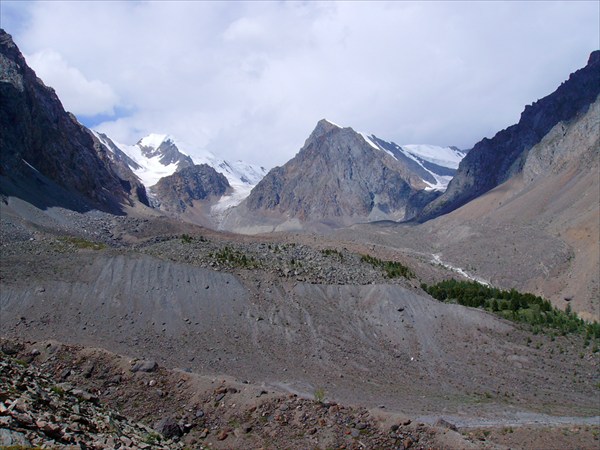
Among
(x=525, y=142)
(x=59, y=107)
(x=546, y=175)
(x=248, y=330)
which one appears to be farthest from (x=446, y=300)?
(x=525, y=142)

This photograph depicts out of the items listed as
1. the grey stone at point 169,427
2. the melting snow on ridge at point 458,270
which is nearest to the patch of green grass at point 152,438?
the grey stone at point 169,427

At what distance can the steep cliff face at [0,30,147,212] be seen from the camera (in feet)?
311

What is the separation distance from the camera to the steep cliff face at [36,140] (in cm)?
9478

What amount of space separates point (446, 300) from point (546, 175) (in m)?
100

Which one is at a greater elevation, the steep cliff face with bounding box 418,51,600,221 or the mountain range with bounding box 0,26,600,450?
the steep cliff face with bounding box 418,51,600,221

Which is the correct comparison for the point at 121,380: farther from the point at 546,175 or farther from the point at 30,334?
the point at 546,175

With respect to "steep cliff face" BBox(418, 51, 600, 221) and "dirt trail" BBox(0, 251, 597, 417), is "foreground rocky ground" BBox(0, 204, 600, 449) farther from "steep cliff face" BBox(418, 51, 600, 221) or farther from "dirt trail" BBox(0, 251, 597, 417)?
"steep cliff face" BBox(418, 51, 600, 221)

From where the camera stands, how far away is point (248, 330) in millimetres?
41750

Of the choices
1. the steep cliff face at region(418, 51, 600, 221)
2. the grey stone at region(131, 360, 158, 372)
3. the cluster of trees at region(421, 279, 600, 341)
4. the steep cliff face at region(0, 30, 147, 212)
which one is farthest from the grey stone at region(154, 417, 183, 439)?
the steep cliff face at region(418, 51, 600, 221)

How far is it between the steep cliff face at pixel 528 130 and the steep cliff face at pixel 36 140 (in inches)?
4346

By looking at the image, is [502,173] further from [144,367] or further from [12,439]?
[12,439]

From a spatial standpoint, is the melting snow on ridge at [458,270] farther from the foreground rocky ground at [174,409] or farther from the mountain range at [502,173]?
the foreground rocky ground at [174,409]

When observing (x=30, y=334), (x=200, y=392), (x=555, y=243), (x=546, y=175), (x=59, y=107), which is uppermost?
(x=546, y=175)

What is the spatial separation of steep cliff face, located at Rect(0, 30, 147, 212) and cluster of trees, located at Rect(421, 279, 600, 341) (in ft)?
209
